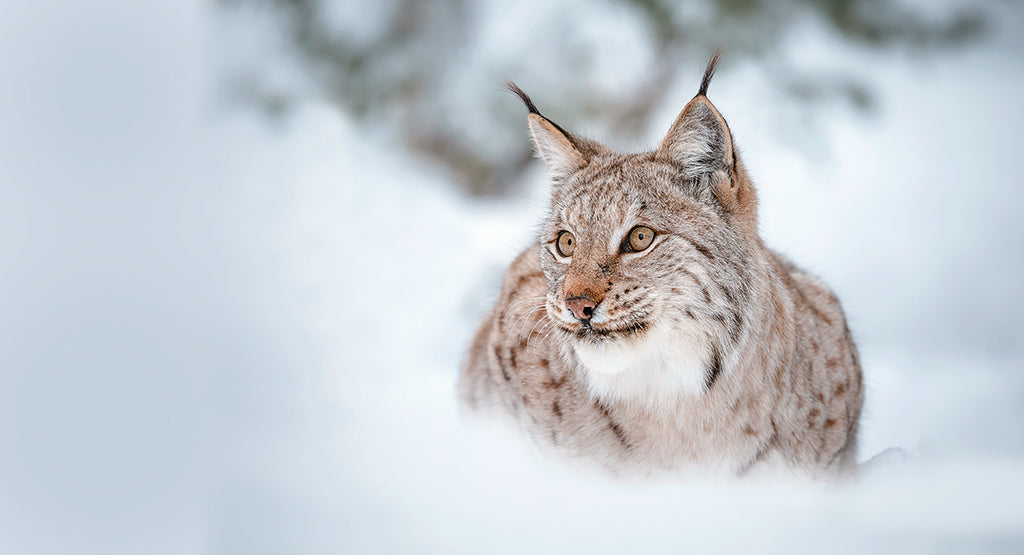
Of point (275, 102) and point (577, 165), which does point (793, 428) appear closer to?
point (577, 165)

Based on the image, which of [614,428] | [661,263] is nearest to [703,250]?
[661,263]

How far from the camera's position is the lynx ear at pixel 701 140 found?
230 cm

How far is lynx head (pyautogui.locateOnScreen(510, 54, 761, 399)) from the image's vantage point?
2.23 metres

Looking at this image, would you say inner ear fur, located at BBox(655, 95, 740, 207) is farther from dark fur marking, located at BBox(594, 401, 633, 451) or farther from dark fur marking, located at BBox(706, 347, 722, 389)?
dark fur marking, located at BBox(594, 401, 633, 451)

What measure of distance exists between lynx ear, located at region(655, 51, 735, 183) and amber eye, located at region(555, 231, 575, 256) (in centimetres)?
30

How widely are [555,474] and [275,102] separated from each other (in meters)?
3.88

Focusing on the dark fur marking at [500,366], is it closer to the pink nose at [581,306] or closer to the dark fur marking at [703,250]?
the pink nose at [581,306]

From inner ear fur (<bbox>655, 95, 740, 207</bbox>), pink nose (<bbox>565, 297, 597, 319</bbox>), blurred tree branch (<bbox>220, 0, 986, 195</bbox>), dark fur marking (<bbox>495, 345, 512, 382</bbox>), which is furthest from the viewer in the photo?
blurred tree branch (<bbox>220, 0, 986, 195</bbox>)

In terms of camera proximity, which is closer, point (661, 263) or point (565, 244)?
point (661, 263)

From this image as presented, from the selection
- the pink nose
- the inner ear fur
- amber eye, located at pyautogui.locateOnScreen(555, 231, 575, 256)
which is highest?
the inner ear fur

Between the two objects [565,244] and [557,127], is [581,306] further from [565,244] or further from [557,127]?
[557,127]

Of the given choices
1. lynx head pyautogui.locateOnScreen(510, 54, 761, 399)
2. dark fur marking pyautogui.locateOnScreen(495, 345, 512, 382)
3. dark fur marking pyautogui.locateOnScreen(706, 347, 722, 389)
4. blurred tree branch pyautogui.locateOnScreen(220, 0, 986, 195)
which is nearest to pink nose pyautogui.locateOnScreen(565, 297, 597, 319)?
lynx head pyautogui.locateOnScreen(510, 54, 761, 399)

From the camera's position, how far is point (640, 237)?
7.62 ft

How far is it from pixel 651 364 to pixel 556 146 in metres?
0.68
